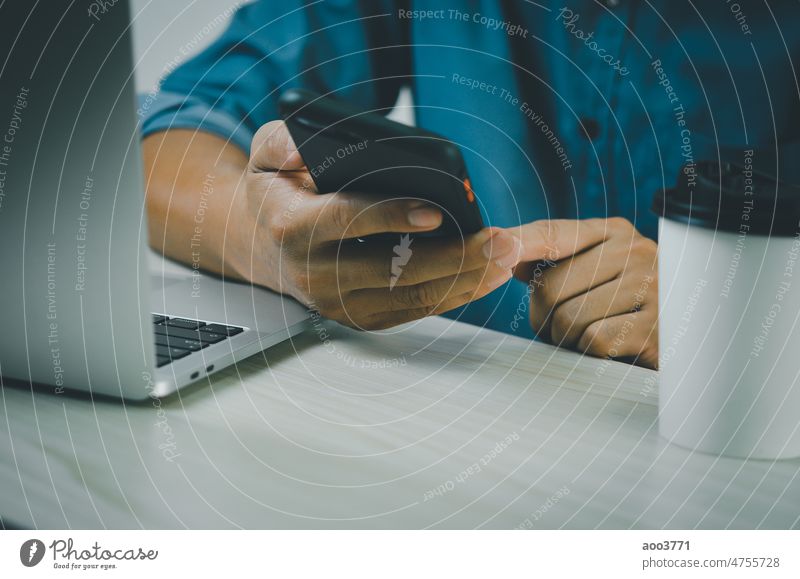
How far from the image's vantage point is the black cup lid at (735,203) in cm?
20

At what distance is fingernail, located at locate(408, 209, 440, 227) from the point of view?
33 centimetres

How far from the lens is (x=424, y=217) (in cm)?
34

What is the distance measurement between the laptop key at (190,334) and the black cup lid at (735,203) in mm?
186

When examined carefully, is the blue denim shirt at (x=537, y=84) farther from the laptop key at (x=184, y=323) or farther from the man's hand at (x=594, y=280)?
the laptop key at (x=184, y=323)

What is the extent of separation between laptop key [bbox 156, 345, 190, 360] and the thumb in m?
0.18

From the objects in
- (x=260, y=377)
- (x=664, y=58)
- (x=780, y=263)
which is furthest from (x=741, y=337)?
(x=664, y=58)

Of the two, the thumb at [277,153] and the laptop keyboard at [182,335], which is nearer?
the laptop keyboard at [182,335]

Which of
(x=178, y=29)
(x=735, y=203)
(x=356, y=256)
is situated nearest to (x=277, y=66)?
(x=178, y=29)

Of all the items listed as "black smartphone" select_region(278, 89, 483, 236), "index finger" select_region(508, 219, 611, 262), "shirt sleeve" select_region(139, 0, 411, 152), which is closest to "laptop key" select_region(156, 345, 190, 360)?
"black smartphone" select_region(278, 89, 483, 236)

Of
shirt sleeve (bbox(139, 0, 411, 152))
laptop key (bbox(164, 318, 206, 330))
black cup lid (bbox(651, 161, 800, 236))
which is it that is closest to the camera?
black cup lid (bbox(651, 161, 800, 236))

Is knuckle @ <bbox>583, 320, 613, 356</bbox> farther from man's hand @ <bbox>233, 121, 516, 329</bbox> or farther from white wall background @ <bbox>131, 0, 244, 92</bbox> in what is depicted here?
white wall background @ <bbox>131, 0, 244, 92</bbox>

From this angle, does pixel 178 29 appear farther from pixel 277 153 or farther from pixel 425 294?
pixel 425 294

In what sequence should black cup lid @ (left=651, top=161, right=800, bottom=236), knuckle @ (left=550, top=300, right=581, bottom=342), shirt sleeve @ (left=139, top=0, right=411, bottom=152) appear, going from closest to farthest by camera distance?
black cup lid @ (left=651, top=161, right=800, bottom=236)
knuckle @ (left=550, top=300, right=581, bottom=342)
shirt sleeve @ (left=139, top=0, right=411, bottom=152)

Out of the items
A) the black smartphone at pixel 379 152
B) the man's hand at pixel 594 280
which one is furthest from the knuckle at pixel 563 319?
the black smartphone at pixel 379 152
